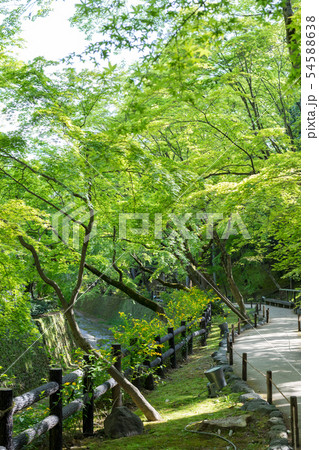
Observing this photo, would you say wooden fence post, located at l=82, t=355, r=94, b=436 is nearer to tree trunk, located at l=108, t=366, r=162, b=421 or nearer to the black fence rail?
the black fence rail

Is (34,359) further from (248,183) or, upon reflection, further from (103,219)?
(248,183)

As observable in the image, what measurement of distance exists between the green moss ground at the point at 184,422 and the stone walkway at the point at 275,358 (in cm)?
67

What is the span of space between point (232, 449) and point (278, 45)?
911 centimetres

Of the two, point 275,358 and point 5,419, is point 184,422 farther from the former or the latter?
point 275,358

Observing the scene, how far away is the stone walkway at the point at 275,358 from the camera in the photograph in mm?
6540

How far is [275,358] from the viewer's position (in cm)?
943

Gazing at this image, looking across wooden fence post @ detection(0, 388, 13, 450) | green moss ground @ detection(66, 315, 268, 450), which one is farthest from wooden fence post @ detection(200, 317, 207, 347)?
wooden fence post @ detection(0, 388, 13, 450)

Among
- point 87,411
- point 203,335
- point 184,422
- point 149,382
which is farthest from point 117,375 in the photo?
point 203,335

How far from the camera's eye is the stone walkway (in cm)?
654

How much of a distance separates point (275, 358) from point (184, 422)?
14.5 feet

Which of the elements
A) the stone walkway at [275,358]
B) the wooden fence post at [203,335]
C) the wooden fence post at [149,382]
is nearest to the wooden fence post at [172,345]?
the stone walkway at [275,358]

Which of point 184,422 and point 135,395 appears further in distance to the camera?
point 135,395

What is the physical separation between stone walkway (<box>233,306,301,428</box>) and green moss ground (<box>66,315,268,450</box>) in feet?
2.19
